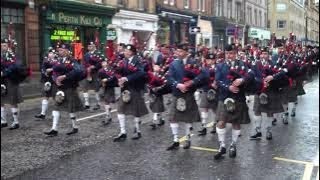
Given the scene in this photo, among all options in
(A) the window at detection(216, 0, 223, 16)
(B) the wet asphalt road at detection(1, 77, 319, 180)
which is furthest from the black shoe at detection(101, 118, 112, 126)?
(A) the window at detection(216, 0, 223, 16)

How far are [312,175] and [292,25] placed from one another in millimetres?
2622

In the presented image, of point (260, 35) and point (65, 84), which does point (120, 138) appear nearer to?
point (65, 84)

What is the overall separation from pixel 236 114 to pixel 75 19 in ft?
57.3

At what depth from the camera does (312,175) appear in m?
6.69

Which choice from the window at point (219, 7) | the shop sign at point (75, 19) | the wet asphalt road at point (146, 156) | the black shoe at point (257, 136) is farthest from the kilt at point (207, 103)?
the shop sign at point (75, 19)

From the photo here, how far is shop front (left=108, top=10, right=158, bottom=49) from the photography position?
2762 cm

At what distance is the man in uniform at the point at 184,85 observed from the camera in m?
8.15

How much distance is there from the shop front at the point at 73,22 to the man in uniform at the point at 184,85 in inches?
487

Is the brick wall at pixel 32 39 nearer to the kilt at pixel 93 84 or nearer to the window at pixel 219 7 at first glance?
the kilt at pixel 93 84

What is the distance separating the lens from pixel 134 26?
2917 centimetres

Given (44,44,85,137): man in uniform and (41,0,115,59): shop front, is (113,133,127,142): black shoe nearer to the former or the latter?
(44,44,85,137): man in uniform

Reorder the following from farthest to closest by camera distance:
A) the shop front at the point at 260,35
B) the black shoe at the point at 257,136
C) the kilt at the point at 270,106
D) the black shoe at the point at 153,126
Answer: the black shoe at the point at 153,126 < the shop front at the point at 260,35 < the kilt at the point at 270,106 < the black shoe at the point at 257,136

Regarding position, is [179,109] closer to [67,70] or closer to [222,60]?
[222,60]

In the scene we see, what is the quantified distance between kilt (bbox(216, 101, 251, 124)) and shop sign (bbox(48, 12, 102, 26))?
51.2 ft
